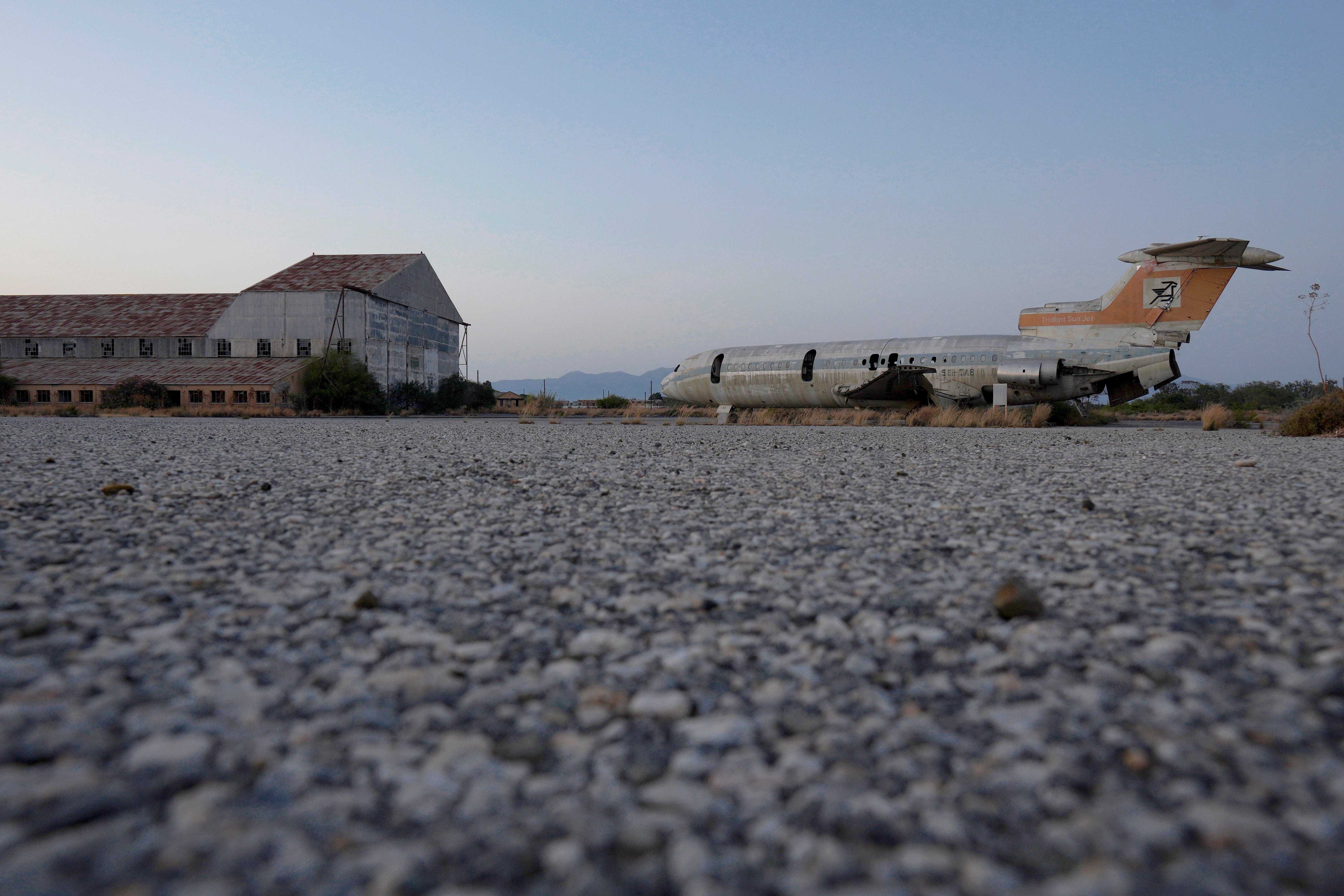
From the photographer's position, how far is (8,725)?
212cm

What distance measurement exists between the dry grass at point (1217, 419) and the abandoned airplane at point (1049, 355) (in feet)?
7.56

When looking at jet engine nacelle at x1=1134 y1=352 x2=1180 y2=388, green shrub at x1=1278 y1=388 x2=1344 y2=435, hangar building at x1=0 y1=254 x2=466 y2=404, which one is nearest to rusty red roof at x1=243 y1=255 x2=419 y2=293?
hangar building at x1=0 y1=254 x2=466 y2=404

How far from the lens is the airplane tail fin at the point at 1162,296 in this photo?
25203 millimetres

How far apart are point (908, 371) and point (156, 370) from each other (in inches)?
1919

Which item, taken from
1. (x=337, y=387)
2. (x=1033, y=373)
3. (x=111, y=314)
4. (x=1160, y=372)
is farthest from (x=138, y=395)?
(x=1160, y=372)

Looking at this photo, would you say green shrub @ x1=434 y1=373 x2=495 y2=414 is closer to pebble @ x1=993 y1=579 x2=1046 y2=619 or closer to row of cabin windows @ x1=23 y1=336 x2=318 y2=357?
row of cabin windows @ x1=23 y1=336 x2=318 y2=357

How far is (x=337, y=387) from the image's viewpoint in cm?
4169

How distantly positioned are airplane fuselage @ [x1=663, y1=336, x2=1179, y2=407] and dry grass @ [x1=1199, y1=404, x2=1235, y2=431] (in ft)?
7.53

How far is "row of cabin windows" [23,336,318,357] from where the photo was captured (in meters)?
46.2

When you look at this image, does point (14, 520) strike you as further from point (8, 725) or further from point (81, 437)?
point (81, 437)

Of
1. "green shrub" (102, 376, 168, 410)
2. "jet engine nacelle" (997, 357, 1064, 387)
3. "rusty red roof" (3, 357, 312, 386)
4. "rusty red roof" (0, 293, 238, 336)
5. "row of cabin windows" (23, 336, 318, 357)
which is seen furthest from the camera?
"rusty red roof" (0, 293, 238, 336)

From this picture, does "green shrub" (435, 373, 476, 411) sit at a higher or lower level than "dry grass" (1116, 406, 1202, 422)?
→ higher

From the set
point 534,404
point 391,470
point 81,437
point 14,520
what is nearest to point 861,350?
point 534,404

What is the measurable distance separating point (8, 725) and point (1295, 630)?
497 cm
